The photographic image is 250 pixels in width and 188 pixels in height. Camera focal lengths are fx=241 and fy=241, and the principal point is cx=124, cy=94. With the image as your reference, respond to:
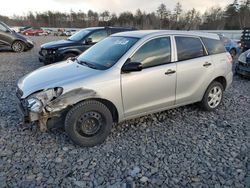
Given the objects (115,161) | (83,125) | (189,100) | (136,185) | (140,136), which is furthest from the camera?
(189,100)

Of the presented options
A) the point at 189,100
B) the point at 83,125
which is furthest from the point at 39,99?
the point at 189,100

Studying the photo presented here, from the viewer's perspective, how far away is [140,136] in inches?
159

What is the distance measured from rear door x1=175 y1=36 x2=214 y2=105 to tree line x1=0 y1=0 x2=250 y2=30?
44259 millimetres

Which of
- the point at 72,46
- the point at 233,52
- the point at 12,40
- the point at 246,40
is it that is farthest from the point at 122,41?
the point at 246,40

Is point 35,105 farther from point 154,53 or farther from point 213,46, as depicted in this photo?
point 213,46

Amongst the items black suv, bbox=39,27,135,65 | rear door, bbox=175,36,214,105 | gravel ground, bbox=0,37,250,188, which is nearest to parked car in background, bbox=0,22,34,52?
black suv, bbox=39,27,135,65

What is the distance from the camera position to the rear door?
4.38m

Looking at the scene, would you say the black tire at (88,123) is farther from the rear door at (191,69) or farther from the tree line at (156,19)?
the tree line at (156,19)

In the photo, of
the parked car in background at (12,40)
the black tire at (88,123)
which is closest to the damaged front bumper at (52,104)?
the black tire at (88,123)

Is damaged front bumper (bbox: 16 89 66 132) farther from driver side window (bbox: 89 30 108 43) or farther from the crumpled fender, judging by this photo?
driver side window (bbox: 89 30 108 43)

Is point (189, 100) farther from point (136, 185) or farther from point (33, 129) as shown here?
point (33, 129)

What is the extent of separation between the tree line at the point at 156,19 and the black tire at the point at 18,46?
3811 centimetres

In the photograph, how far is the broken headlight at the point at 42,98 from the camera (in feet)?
11.1

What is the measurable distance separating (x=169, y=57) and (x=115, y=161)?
2.03 meters
